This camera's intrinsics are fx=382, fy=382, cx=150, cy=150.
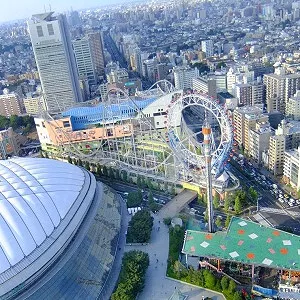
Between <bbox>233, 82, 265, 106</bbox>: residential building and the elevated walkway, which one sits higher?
<bbox>233, 82, 265, 106</bbox>: residential building

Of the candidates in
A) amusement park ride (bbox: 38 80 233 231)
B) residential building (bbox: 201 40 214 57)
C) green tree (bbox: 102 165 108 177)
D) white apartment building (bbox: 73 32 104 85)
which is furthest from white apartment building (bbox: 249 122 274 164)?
residential building (bbox: 201 40 214 57)

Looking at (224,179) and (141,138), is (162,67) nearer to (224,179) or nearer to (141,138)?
(141,138)

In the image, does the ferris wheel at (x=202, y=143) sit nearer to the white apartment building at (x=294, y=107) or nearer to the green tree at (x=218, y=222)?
the green tree at (x=218, y=222)

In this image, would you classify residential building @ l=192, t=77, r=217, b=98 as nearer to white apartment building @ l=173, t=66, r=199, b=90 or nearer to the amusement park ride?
white apartment building @ l=173, t=66, r=199, b=90

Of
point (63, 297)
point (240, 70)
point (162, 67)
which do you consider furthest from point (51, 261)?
point (162, 67)

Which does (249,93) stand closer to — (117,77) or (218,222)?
(117,77)

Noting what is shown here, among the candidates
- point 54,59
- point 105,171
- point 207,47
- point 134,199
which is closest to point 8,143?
point 105,171

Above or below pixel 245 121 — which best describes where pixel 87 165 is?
below

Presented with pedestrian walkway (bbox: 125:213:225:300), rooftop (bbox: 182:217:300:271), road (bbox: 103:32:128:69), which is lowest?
road (bbox: 103:32:128:69)
